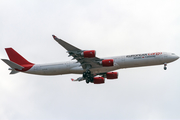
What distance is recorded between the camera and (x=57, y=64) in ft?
210

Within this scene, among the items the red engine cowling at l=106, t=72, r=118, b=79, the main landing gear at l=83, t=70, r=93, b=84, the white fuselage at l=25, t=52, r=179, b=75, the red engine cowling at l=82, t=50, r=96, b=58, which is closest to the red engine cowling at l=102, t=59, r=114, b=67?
the white fuselage at l=25, t=52, r=179, b=75

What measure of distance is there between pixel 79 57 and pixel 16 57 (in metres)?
15.7

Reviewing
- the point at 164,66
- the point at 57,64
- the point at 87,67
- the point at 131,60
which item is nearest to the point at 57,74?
the point at 57,64

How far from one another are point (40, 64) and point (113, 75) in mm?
16121

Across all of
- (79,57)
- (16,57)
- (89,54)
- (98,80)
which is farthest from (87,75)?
(16,57)

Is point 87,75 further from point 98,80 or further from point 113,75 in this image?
point 113,75

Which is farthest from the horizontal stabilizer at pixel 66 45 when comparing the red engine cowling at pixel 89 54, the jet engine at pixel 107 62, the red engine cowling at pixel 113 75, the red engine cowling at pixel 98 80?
the red engine cowling at pixel 113 75

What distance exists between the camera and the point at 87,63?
61438mm

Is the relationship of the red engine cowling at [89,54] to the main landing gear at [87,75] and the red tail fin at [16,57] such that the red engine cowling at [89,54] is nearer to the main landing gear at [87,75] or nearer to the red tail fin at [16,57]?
the main landing gear at [87,75]

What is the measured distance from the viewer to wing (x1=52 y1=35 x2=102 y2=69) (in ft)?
184

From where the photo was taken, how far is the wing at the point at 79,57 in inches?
2212

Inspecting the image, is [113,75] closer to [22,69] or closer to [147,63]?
[147,63]

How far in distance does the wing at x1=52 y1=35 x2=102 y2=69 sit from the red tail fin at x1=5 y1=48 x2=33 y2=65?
12.9 m

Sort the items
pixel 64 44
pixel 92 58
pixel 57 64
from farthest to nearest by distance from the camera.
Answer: pixel 57 64
pixel 92 58
pixel 64 44
